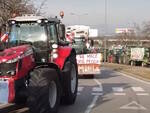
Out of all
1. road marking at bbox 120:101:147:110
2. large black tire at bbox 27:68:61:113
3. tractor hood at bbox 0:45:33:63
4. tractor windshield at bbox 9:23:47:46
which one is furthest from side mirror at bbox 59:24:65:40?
road marking at bbox 120:101:147:110

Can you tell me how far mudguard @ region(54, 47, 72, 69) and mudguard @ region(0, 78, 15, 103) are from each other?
9.30 ft

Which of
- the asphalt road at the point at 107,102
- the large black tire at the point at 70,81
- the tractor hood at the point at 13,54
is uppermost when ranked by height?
the tractor hood at the point at 13,54

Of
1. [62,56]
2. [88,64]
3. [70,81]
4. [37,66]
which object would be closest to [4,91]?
[37,66]

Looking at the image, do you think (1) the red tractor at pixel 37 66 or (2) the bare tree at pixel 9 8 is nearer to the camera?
(1) the red tractor at pixel 37 66

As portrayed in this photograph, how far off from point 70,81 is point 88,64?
12093 mm

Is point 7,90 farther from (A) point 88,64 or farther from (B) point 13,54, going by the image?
(A) point 88,64

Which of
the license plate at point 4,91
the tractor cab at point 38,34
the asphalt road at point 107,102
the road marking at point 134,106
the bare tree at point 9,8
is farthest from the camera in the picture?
the bare tree at point 9,8

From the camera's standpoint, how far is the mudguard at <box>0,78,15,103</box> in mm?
8719

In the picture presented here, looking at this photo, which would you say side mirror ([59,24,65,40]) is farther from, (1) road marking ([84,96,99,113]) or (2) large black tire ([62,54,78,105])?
(1) road marking ([84,96,99,113])

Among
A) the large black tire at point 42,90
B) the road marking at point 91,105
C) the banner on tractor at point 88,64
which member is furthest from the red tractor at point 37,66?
the banner on tractor at point 88,64

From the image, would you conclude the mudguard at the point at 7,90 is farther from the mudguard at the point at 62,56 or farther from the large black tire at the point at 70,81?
the large black tire at the point at 70,81

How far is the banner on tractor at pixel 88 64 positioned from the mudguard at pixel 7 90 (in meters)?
15.1

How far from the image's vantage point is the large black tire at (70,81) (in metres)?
11.8

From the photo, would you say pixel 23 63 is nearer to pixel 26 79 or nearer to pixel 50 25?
pixel 26 79
